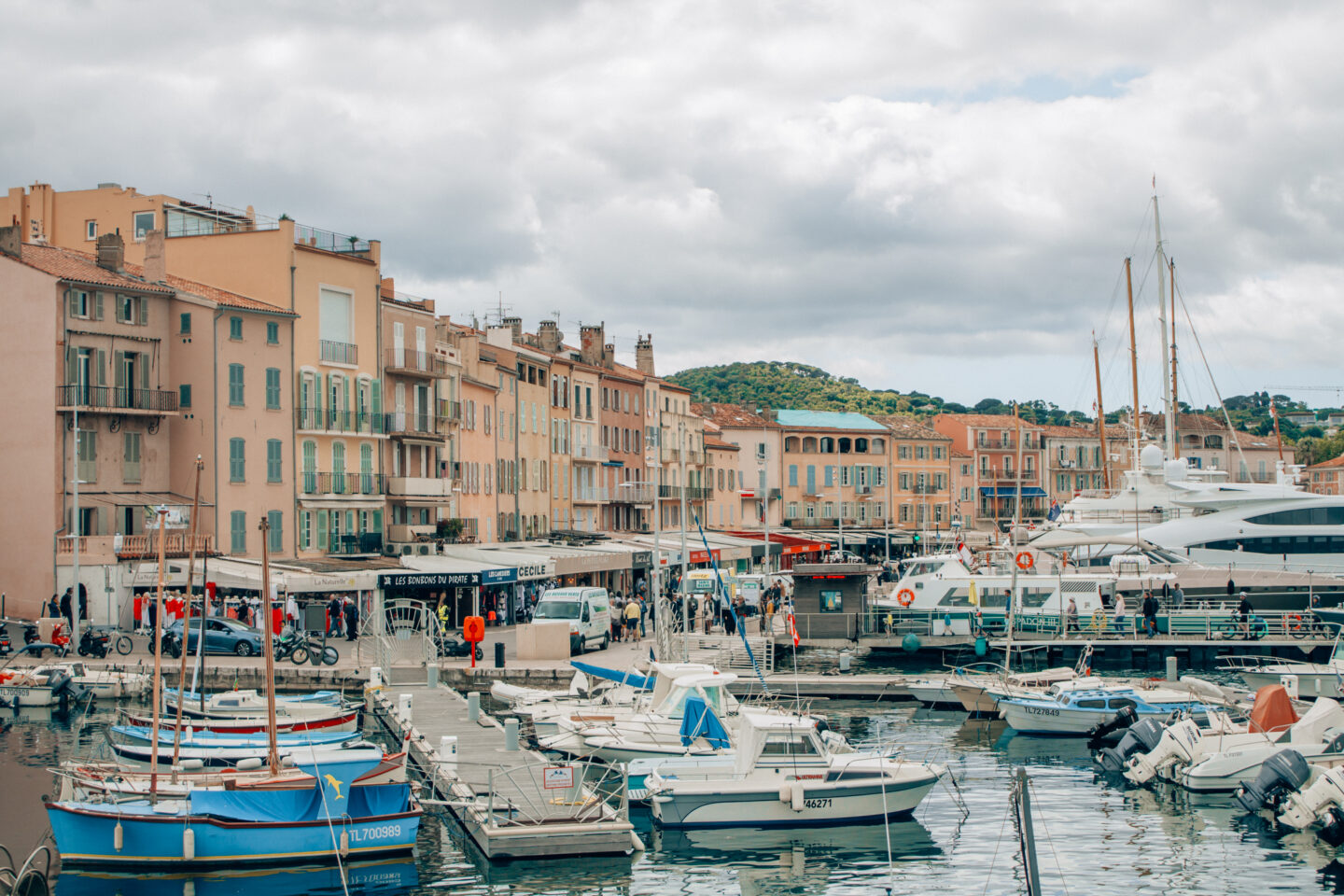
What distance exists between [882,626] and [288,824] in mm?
32294

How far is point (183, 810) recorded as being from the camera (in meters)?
23.0

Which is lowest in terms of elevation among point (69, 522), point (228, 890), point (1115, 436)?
point (228, 890)

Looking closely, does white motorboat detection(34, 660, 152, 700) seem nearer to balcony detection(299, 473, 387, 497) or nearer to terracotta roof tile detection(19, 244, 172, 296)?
terracotta roof tile detection(19, 244, 172, 296)

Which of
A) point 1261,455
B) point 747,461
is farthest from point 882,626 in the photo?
point 1261,455

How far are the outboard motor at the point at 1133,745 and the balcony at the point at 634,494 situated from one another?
54328 millimetres

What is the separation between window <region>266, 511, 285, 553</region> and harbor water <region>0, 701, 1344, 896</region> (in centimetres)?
2345

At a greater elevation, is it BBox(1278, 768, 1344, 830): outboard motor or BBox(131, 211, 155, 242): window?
Result: BBox(131, 211, 155, 242): window

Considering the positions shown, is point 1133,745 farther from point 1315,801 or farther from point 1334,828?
point 1334,828

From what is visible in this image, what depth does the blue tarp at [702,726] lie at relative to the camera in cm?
2998

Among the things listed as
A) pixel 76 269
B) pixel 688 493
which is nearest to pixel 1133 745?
pixel 76 269

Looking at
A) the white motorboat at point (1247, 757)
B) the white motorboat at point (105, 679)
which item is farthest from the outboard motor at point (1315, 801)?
the white motorboat at point (105, 679)

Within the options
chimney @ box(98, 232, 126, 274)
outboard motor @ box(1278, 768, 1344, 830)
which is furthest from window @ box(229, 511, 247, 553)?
outboard motor @ box(1278, 768, 1344, 830)

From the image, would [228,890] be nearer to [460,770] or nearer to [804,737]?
[460,770]

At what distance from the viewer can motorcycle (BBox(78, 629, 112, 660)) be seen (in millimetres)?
45062
